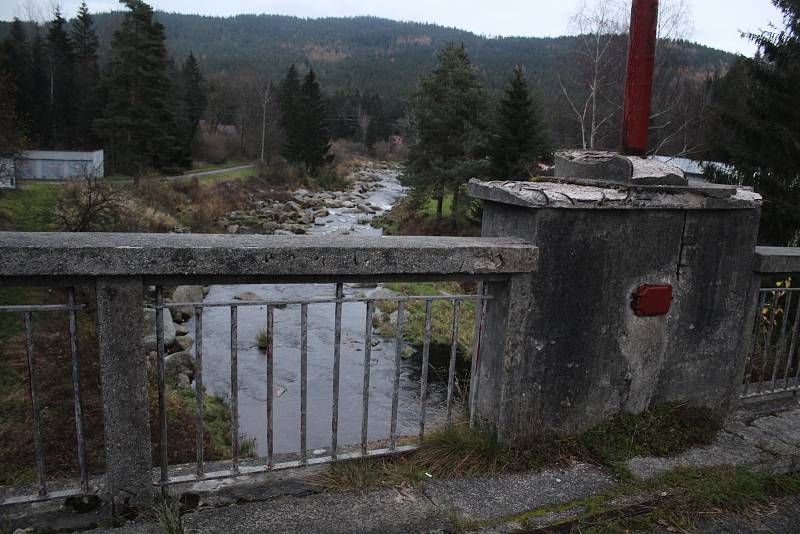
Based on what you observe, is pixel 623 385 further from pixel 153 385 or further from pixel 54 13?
pixel 54 13

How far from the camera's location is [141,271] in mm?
2553

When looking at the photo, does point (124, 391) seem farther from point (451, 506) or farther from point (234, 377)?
point (451, 506)

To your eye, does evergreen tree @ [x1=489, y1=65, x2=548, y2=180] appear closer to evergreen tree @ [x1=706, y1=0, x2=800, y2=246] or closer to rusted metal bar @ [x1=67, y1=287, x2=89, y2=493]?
evergreen tree @ [x1=706, y1=0, x2=800, y2=246]

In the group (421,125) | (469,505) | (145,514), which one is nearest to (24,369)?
(145,514)

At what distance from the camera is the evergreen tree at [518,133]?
19.7 meters

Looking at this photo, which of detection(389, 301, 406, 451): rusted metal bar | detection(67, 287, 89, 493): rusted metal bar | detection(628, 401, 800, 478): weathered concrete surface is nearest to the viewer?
detection(67, 287, 89, 493): rusted metal bar

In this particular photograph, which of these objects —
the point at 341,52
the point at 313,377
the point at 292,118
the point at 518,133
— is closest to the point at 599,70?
the point at 518,133

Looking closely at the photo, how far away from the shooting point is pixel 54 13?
48.9 m

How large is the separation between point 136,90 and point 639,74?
29.9 metres

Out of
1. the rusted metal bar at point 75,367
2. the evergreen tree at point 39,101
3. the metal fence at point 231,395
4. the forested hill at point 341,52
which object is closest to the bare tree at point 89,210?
the metal fence at point 231,395

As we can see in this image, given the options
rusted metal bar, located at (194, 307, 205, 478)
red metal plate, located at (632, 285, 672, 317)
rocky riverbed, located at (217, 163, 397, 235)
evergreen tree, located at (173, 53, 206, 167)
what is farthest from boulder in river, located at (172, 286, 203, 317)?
evergreen tree, located at (173, 53, 206, 167)

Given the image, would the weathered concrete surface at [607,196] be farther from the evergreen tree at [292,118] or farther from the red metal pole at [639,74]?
the evergreen tree at [292,118]

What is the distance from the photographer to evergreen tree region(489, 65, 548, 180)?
19688mm

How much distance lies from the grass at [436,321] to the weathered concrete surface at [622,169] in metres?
7.87
